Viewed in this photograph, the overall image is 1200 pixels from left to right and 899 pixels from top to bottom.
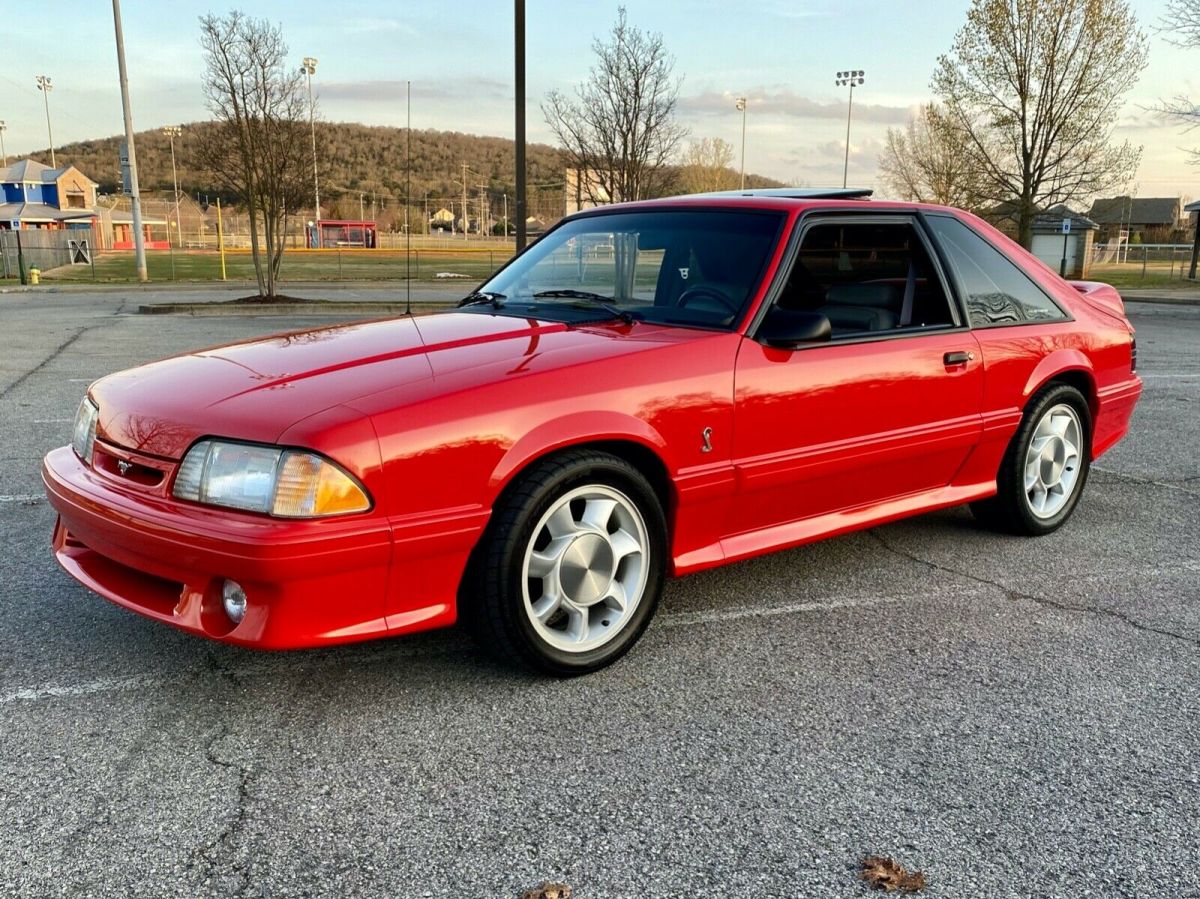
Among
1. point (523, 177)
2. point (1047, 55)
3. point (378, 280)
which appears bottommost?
point (378, 280)

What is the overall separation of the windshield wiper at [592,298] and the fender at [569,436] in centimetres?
64

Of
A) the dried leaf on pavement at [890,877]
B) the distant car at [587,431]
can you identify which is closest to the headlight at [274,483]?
the distant car at [587,431]

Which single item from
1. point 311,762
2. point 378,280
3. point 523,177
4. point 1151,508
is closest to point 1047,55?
point 523,177

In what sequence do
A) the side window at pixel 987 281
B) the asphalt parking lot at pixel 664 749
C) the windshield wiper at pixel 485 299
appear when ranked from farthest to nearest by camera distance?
the side window at pixel 987 281, the windshield wiper at pixel 485 299, the asphalt parking lot at pixel 664 749

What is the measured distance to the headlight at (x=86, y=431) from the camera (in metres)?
3.16

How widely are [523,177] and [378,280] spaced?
1660 centimetres

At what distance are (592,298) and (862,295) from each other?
3.58 ft

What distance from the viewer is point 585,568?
3041mm

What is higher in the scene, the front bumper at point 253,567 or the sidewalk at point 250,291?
the front bumper at point 253,567

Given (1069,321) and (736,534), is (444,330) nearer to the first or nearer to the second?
(736,534)

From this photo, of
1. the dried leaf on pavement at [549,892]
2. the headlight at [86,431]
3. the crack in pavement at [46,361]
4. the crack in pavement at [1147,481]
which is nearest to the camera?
the dried leaf on pavement at [549,892]

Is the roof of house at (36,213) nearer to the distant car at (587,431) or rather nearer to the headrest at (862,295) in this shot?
the distant car at (587,431)

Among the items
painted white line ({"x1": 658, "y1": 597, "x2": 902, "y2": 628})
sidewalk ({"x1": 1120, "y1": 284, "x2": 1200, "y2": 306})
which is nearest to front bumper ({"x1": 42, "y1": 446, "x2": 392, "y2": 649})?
painted white line ({"x1": 658, "y1": 597, "x2": 902, "y2": 628})

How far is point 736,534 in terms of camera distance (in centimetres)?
349
